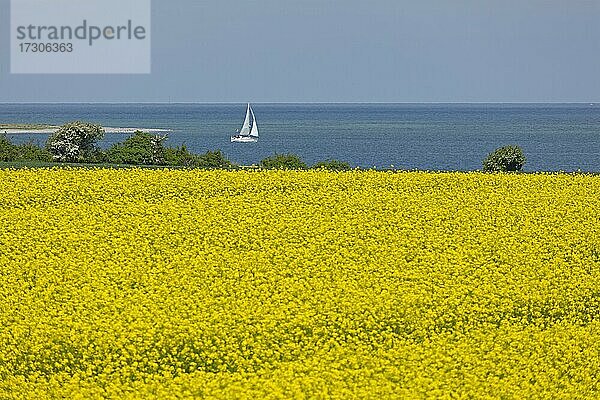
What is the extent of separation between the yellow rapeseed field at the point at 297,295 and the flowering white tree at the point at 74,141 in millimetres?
11160

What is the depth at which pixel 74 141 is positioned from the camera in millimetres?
30719

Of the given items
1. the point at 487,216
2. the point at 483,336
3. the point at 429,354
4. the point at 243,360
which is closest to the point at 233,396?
the point at 243,360

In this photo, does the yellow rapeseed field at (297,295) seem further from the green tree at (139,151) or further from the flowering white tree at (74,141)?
the flowering white tree at (74,141)

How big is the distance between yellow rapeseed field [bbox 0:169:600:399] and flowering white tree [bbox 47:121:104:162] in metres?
11.2

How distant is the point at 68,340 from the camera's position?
10266mm

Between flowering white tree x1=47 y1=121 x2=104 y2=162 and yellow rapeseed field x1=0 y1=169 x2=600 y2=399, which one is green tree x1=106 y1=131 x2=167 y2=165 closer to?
flowering white tree x1=47 y1=121 x2=104 y2=162

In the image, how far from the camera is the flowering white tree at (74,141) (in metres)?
30.2

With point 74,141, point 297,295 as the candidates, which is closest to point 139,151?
point 74,141

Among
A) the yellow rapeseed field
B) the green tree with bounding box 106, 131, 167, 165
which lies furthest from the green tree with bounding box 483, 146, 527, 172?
the green tree with bounding box 106, 131, 167, 165

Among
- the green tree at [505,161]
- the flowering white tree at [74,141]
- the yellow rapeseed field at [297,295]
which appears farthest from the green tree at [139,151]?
the green tree at [505,161]

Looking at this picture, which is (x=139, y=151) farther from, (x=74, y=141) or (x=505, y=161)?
(x=505, y=161)

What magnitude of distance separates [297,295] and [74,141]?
2054 centimetres

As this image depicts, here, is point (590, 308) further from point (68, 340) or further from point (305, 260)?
point (68, 340)

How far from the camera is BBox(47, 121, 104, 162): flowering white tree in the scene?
30.2 metres
